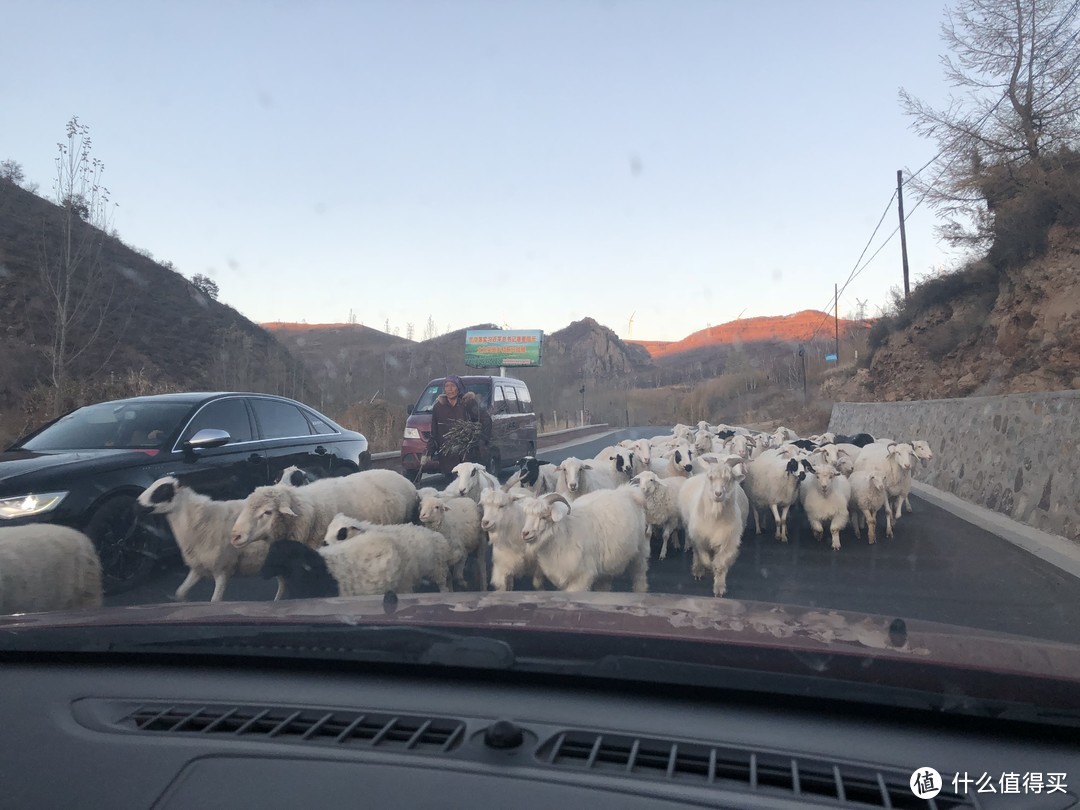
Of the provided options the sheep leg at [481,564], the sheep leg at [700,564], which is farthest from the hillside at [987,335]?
the sheep leg at [481,564]

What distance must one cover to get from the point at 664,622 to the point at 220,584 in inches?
198

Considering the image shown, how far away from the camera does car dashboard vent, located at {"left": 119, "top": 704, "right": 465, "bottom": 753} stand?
2.25 metres

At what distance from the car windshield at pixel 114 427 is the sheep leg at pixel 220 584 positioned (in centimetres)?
160

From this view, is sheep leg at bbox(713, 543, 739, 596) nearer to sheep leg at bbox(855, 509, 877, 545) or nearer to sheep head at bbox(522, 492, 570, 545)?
sheep head at bbox(522, 492, 570, 545)

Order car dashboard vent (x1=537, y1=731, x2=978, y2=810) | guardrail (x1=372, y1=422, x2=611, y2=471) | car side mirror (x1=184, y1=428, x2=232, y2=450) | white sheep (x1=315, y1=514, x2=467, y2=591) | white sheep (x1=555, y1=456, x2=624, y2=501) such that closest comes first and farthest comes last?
car dashboard vent (x1=537, y1=731, x2=978, y2=810)
white sheep (x1=315, y1=514, x2=467, y2=591)
car side mirror (x1=184, y1=428, x2=232, y2=450)
white sheep (x1=555, y1=456, x2=624, y2=501)
guardrail (x1=372, y1=422, x2=611, y2=471)

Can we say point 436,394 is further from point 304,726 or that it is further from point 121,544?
point 304,726

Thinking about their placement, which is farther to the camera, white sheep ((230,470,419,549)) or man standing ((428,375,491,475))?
man standing ((428,375,491,475))


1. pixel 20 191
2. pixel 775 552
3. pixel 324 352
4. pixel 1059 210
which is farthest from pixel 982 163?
pixel 324 352

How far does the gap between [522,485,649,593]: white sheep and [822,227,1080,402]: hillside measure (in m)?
18.6

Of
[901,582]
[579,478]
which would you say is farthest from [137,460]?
[901,582]

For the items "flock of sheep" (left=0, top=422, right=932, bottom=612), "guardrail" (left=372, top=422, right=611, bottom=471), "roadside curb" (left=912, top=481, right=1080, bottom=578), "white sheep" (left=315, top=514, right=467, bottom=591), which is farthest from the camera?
"guardrail" (left=372, top=422, right=611, bottom=471)

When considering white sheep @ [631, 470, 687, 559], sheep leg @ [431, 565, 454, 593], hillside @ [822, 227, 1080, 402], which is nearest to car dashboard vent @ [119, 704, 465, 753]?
sheep leg @ [431, 565, 454, 593]

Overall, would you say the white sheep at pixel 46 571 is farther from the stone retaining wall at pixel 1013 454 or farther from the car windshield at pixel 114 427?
the stone retaining wall at pixel 1013 454

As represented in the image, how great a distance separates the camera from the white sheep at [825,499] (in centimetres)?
1001
